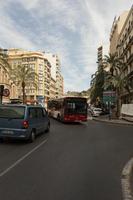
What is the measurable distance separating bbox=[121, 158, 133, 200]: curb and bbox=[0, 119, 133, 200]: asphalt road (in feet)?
0.38

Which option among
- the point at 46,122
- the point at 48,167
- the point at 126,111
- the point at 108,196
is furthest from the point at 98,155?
the point at 126,111

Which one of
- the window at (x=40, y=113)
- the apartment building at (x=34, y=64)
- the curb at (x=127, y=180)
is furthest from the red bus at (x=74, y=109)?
the apartment building at (x=34, y=64)

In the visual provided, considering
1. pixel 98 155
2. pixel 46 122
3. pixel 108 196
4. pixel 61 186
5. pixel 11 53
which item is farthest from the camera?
pixel 11 53

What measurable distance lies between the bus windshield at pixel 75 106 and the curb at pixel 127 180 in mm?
20463

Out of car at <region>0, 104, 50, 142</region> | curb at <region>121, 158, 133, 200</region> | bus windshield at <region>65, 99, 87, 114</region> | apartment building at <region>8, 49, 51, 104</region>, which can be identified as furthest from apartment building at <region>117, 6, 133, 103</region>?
apartment building at <region>8, 49, 51, 104</region>

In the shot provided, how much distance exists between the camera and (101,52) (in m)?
160

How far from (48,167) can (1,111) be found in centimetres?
657

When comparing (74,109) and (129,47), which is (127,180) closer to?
(74,109)

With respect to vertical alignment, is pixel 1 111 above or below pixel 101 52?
below

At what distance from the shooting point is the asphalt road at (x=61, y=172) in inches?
257

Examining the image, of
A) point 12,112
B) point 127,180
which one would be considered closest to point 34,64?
point 12,112

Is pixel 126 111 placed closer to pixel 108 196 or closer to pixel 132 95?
pixel 132 95

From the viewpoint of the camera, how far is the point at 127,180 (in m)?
7.82

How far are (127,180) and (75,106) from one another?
2340cm
